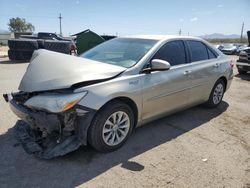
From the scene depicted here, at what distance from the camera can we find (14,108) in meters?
3.29

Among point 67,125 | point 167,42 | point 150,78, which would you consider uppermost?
point 167,42

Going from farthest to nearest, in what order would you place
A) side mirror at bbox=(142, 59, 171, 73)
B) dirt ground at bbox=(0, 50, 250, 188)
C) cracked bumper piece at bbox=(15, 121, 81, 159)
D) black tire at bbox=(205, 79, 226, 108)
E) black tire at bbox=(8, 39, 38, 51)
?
black tire at bbox=(8, 39, 38, 51) → black tire at bbox=(205, 79, 226, 108) → side mirror at bbox=(142, 59, 171, 73) → cracked bumper piece at bbox=(15, 121, 81, 159) → dirt ground at bbox=(0, 50, 250, 188)

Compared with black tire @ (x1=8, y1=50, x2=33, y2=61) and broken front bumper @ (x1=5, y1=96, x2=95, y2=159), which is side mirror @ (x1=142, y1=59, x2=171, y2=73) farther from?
black tire @ (x1=8, y1=50, x2=33, y2=61)

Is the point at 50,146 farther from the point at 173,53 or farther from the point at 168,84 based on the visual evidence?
the point at 173,53

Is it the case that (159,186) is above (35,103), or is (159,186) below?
below

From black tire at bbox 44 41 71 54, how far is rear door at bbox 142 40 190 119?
36.1 ft

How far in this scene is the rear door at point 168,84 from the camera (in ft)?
11.8

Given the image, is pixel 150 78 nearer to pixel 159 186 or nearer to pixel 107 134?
pixel 107 134

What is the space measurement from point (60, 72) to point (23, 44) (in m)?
11.1

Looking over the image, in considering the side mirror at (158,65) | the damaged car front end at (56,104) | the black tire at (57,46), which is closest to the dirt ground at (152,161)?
the damaged car front end at (56,104)

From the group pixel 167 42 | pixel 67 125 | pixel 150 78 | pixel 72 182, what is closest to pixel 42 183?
pixel 72 182

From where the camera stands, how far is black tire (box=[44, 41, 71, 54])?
13.8m

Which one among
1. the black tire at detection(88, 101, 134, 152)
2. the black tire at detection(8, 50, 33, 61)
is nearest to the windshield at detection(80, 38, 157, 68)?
the black tire at detection(88, 101, 134, 152)

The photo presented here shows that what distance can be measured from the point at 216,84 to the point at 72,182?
378cm
